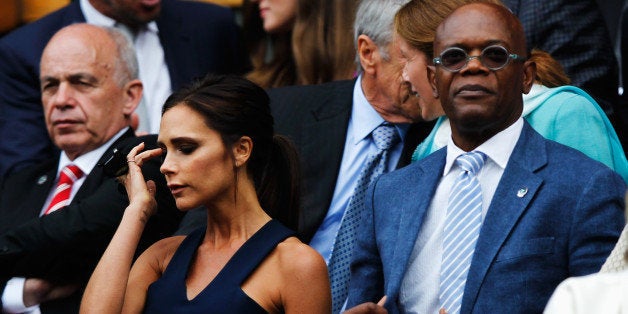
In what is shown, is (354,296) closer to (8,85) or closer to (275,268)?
(275,268)

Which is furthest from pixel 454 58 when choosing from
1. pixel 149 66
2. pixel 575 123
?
pixel 149 66

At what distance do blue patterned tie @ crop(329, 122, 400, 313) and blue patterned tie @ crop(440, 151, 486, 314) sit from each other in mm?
1073

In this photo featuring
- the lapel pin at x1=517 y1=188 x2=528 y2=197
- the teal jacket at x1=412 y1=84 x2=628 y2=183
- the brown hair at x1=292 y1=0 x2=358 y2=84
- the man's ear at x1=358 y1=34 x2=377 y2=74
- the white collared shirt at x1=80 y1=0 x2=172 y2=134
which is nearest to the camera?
the lapel pin at x1=517 y1=188 x2=528 y2=197

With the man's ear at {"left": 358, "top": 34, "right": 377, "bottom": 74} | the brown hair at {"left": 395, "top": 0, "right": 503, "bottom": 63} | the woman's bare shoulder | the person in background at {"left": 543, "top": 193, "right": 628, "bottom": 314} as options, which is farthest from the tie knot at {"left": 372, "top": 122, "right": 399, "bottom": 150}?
the person in background at {"left": 543, "top": 193, "right": 628, "bottom": 314}

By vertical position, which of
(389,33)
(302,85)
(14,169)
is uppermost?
(389,33)

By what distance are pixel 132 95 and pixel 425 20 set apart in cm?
→ 165

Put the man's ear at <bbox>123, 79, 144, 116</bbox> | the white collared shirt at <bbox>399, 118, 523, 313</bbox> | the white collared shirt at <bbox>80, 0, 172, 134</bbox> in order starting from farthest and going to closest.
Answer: the white collared shirt at <bbox>80, 0, 172, 134</bbox>
the man's ear at <bbox>123, 79, 144, 116</bbox>
the white collared shirt at <bbox>399, 118, 523, 313</bbox>

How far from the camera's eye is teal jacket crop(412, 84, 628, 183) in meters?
4.55

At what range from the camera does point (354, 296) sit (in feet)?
14.5

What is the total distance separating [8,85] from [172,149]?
7.51 feet

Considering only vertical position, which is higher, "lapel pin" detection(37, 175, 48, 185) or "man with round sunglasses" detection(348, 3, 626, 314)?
"man with round sunglasses" detection(348, 3, 626, 314)

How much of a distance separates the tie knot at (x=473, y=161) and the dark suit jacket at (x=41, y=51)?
2.39 metres

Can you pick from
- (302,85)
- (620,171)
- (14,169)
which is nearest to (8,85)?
(14,169)

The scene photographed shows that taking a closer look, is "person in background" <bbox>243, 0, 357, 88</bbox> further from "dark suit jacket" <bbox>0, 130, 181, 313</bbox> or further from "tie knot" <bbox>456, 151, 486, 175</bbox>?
"tie knot" <bbox>456, 151, 486, 175</bbox>
